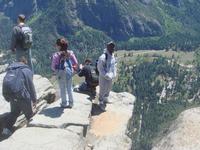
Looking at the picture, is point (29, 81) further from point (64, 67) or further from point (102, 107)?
point (102, 107)

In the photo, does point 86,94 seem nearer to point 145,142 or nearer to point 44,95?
point 44,95

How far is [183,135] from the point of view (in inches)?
701

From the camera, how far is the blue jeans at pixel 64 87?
24.7m

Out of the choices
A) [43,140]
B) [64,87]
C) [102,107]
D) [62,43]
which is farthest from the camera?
[102,107]

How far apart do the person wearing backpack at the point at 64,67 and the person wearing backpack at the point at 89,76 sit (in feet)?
8.42

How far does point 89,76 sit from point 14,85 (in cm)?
648

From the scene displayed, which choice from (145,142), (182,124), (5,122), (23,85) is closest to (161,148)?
(182,124)

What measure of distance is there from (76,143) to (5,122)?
5582 mm

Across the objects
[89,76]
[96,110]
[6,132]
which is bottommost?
[96,110]

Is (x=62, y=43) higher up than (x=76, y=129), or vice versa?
(x=62, y=43)

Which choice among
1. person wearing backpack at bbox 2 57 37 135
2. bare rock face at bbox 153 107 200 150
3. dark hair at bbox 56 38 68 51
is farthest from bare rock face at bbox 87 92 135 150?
bare rock face at bbox 153 107 200 150

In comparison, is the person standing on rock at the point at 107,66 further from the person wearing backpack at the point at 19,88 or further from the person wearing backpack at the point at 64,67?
the person wearing backpack at the point at 19,88

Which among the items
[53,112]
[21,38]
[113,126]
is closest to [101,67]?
[113,126]

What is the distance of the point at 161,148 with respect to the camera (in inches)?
693
